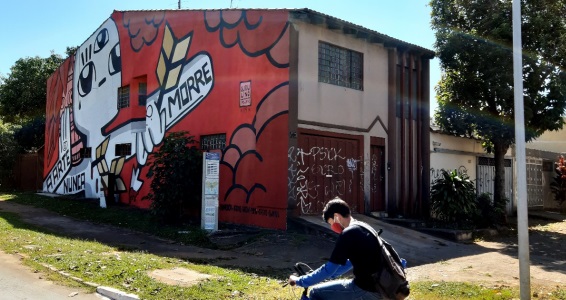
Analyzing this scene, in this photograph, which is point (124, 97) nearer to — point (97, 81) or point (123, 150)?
point (123, 150)

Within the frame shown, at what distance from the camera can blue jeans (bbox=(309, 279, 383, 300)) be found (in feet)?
12.5

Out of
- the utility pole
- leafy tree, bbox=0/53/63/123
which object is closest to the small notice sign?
the utility pole

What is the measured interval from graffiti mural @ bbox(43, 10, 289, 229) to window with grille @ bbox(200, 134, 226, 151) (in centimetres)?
19

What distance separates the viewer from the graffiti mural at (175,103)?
491 inches

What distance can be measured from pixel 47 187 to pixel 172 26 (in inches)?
516

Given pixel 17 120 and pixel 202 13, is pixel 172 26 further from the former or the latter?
pixel 17 120

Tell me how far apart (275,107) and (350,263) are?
8511mm

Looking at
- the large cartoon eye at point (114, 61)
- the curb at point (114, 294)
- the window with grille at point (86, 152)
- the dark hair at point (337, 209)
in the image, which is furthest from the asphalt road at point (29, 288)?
the window with grille at point (86, 152)

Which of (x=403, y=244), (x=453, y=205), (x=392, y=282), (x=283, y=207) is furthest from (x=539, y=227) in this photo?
(x=392, y=282)

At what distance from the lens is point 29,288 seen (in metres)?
7.14

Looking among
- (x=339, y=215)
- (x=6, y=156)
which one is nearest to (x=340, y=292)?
(x=339, y=215)

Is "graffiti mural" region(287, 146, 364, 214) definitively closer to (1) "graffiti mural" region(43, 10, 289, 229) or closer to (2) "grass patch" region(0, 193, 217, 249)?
(1) "graffiti mural" region(43, 10, 289, 229)

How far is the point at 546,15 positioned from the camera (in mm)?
13945

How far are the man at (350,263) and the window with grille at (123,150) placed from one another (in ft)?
50.3
